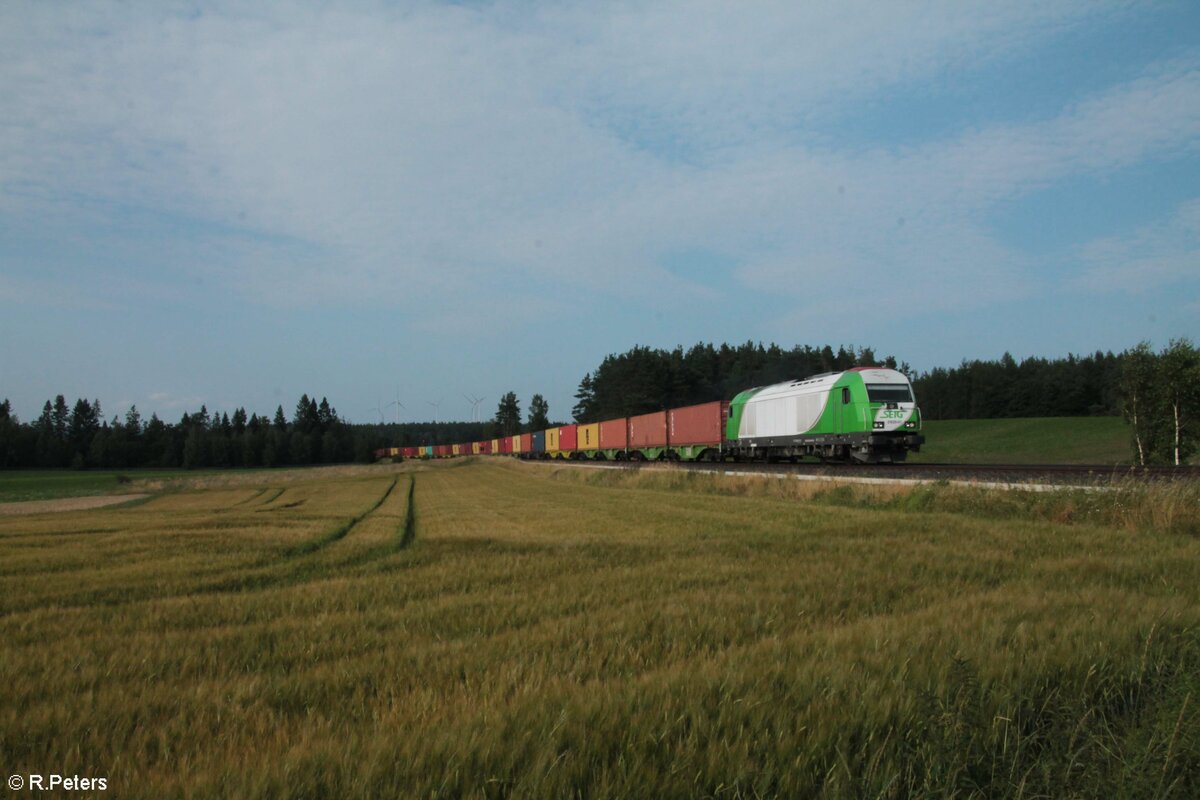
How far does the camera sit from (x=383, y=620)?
6242mm

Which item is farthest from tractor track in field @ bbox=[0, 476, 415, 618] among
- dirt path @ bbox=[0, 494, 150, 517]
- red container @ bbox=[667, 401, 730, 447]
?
dirt path @ bbox=[0, 494, 150, 517]

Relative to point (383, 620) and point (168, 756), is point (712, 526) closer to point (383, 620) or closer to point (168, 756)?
point (383, 620)

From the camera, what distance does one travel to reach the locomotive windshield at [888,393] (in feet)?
95.3

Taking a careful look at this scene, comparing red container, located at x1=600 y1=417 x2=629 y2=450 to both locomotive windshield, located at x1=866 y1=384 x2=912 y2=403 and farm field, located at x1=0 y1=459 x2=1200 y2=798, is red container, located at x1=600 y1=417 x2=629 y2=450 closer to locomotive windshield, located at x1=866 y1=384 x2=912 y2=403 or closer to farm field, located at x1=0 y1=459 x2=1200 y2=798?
locomotive windshield, located at x1=866 y1=384 x2=912 y2=403

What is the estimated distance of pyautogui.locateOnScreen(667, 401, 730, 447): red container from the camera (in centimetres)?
4462

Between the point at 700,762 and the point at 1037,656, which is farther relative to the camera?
the point at 1037,656

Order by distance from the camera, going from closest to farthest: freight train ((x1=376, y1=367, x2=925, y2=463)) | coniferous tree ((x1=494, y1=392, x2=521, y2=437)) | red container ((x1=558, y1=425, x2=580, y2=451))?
freight train ((x1=376, y1=367, x2=925, y2=463)) < red container ((x1=558, y1=425, x2=580, y2=451)) < coniferous tree ((x1=494, y1=392, x2=521, y2=437))

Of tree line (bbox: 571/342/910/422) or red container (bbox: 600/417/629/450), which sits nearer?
red container (bbox: 600/417/629/450)

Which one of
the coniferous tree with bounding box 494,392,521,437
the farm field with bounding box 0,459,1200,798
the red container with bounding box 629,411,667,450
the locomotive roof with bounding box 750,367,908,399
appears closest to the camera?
the farm field with bounding box 0,459,1200,798

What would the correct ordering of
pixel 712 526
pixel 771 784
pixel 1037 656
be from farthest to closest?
pixel 712 526 < pixel 1037 656 < pixel 771 784

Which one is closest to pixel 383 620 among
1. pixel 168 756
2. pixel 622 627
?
pixel 622 627

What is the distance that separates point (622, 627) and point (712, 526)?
8850 mm

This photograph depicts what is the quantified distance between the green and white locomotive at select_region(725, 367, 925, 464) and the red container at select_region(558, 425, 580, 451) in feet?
120

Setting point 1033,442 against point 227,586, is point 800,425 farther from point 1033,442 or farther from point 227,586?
point 1033,442
